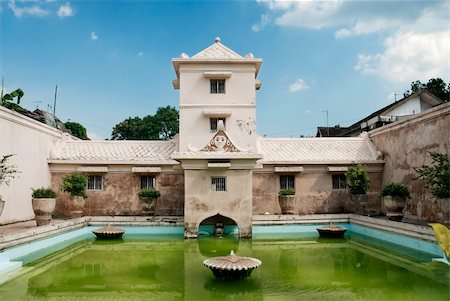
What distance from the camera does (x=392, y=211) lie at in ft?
34.9

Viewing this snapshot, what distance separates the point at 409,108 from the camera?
2334cm

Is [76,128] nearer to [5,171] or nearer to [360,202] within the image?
[5,171]

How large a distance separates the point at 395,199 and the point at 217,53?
8.45 m

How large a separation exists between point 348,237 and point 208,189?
4.32m

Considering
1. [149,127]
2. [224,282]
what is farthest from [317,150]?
[149,127]

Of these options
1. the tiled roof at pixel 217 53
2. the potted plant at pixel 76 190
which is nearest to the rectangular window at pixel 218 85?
the tiled roof at pixel 217 53

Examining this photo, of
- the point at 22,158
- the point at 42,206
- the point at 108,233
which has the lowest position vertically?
the point at 108,233

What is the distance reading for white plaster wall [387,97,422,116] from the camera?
2319 centimetres

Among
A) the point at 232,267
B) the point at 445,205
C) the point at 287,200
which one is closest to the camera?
the point at 232,267

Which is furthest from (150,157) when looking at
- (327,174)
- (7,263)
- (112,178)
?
(7,263)

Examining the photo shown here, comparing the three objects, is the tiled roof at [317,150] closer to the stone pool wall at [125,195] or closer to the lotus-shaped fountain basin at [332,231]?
the stone pool wall at [125,195]

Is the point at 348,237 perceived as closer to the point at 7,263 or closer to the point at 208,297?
the point at 208,297

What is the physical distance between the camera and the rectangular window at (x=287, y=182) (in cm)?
1460

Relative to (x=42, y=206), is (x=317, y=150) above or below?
above
